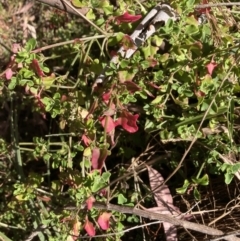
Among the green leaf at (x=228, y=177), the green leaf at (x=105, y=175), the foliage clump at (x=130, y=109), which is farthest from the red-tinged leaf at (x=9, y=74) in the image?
the green leaf at (x=228, y=177)

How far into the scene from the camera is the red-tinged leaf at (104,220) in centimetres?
150

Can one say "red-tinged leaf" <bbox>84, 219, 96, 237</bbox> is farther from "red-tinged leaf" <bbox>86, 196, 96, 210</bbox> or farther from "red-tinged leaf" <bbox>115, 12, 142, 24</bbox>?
"red-tinged leaf" <bbox>115, 12, 142, 24</bbox>

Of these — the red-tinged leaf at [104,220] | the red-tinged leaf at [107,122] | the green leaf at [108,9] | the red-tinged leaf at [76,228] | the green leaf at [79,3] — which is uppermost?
the green leaf at [79,3]

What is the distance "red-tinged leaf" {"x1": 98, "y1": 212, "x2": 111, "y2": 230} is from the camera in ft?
4.93

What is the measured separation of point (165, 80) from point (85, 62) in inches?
10.1

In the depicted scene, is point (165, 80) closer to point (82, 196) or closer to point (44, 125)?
point (82, 196)

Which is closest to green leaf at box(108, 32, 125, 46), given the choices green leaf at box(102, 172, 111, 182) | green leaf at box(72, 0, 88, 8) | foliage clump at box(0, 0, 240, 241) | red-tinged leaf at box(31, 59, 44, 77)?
foliage clump at box(0, 0, 240, 241)

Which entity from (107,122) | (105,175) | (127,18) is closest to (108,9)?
(127,18)

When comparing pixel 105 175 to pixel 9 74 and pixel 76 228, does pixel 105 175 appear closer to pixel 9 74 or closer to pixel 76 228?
pixel 76 228

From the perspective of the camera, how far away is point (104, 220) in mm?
1511

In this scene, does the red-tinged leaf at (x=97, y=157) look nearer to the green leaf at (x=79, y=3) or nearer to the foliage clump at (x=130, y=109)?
the foliage clump at (x=130, y=109)

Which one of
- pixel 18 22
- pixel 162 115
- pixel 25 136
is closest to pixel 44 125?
pixel 25 136

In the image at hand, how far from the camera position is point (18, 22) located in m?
2.22

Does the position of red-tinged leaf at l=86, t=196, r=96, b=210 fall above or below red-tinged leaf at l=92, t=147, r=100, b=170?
below
